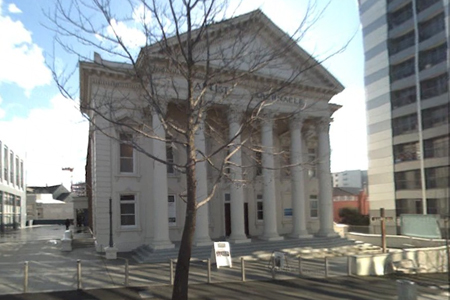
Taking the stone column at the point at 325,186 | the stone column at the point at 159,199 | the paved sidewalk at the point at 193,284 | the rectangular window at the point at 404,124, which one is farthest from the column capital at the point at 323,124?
the rectangular window at the point at 404,124

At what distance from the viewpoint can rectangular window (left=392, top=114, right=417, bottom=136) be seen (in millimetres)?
6405

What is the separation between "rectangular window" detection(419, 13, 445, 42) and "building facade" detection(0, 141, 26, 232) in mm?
53314

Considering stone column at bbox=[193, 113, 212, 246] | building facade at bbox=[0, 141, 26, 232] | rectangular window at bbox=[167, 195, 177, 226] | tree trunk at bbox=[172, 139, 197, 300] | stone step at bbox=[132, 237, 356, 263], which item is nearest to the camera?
tree trunk at bbox=[172, 139, 197, 300]

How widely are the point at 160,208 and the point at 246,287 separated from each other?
8.74 metres

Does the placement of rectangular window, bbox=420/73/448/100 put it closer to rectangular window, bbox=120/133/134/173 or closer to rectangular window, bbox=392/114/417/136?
rectangular window, bbox=392/114/417/136

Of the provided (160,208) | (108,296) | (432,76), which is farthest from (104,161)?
(432,76)

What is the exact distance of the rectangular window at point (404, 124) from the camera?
21.0 ft

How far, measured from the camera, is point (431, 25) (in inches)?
234

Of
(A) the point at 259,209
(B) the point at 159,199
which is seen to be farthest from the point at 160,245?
(A) the point at 259,209

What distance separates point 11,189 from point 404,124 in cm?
5982

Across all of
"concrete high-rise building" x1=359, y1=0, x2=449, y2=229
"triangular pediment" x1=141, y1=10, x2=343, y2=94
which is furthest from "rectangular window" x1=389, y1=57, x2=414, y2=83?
"triangular pediment" x1=141, y1=10, x2=343, y2=94

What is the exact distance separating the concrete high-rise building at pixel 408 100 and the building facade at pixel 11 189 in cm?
5179

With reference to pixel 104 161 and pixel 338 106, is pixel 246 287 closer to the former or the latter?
pixel 104 161

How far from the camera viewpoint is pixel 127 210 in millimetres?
23234
